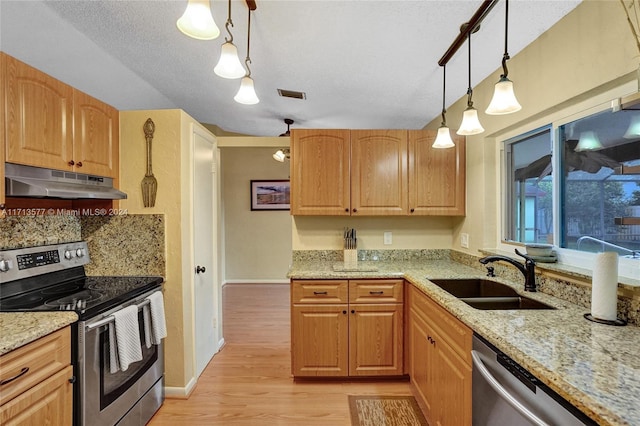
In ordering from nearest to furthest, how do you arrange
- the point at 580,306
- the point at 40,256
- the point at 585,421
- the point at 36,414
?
the point at 585,421 → the point at 36,414 → the point at 580,306 → the point at 40,256

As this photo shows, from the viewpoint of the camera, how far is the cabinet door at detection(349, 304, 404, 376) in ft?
7.49

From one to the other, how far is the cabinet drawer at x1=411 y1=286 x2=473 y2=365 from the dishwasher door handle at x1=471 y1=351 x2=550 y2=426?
88 millimetres

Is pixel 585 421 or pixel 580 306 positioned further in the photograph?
pixel 580 306

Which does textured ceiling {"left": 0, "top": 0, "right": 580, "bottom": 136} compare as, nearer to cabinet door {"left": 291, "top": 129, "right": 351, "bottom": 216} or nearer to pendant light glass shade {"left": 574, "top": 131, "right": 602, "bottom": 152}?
cabinet door {"left": 291, "top": 129, "right": 351, "bottom": 216}

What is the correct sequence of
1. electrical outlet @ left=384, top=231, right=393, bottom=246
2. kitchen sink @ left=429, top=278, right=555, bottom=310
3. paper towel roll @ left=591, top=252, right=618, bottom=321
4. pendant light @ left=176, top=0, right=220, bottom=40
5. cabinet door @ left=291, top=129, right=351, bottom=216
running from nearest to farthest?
pendant light @ left=176, top=0, right=220, bottom=40
paper towel roll @ left=591, top=252, right=618, bottom=321
kitchen sink @ left=429, top=278, right=555, bottom=310
cabinet door @ left=291, top=129, right=351, bottom=216
electrical outlet @ left=384, top=231, right=393, bottom=246

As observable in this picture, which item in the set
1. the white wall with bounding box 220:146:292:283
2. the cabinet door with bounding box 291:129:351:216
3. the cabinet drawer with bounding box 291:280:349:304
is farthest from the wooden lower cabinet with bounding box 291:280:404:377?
the white wall with bounding box 220:146:292:283

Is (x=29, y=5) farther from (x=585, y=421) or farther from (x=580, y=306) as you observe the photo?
(x=580, y=306)

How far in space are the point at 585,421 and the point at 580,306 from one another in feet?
3.04

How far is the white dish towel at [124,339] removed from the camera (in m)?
1.59

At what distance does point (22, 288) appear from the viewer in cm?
169

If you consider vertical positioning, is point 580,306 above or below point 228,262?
above

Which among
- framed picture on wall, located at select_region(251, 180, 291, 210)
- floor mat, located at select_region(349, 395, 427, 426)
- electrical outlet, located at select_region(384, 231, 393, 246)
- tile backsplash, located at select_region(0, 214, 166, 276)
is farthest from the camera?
framed picture on wall, located at select_region(251, 180, 291, 210)

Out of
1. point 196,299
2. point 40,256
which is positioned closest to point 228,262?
point 196,299

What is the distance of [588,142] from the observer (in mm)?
1639
